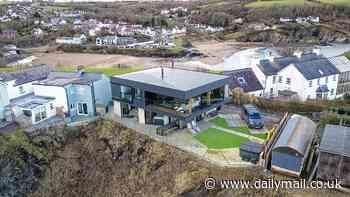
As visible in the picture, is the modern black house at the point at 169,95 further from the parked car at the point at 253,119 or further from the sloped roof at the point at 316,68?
the sloped roof at the point at 316,68

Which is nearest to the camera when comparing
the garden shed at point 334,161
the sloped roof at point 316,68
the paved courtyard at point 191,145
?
the garden shed at point 334,161

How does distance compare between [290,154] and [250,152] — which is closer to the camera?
[290,154]

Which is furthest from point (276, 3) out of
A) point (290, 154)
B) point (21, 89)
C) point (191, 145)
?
point (290, 154)

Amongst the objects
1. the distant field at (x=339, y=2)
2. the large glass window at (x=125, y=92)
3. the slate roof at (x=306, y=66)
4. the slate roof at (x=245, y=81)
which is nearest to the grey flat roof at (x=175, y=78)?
the large glass window at (x=125, y=92)

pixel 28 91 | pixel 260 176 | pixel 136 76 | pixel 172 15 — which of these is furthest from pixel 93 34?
pixel 260 176

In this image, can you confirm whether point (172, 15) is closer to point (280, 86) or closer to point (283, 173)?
point (280, 86)

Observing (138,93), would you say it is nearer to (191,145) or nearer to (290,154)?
(191,145)
